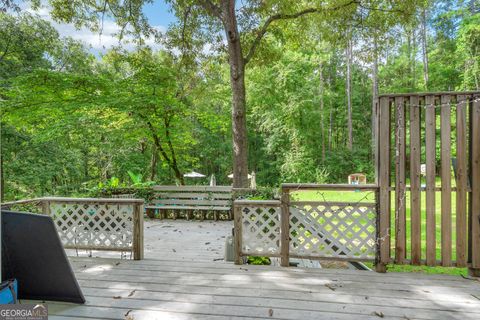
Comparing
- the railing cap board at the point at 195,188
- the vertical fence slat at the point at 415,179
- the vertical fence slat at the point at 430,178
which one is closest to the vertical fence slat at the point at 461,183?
the vertical fence slat at the point at 430,178

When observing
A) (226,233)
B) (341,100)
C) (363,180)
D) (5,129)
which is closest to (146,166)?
(5,129)

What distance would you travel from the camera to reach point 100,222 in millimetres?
3875

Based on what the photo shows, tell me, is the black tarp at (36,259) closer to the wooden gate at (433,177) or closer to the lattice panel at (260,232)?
the lattice panel at (260,232)

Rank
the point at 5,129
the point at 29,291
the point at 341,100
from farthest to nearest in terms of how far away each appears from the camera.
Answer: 1. the point at 341,100
2. the point at 5,129
3. the point at 29,291

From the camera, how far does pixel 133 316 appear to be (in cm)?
230

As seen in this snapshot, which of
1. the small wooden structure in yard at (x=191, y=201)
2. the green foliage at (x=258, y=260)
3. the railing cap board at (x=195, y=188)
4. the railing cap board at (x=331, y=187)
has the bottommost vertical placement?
the green foliage at (x=258, y=260)

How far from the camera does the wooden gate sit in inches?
119

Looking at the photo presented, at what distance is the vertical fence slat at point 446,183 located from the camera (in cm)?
306

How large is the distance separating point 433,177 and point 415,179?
0.59 feet

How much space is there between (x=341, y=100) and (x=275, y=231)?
737 inches

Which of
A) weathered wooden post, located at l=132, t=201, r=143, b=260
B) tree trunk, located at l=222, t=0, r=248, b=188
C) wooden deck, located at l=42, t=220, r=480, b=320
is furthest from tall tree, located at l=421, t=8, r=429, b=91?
weathered wooden post, located at l=132, t=201, r=143, b=260

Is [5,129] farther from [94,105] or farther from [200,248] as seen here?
[200,248]

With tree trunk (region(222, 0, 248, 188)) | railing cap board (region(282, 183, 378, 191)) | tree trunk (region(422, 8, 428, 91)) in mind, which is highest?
tree trunk (region(422, 8, 428, 91))

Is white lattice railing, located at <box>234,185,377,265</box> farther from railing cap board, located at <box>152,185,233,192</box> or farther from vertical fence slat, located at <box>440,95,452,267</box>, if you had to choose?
railing cap board, located at <box>152,185,233,192</box>
